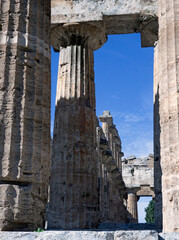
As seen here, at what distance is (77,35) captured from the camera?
660 inches

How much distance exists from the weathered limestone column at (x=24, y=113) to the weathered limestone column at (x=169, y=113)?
289 cm

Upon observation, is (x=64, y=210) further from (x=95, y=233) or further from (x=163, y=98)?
(x=95, y=233)

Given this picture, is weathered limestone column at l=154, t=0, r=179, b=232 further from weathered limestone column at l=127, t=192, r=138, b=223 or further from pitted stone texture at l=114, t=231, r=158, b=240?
weathered limestone column at l=127, t=192, r=138, b=223

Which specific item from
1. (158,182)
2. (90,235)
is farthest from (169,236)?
(158,182)

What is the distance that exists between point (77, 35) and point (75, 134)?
12.9 feet

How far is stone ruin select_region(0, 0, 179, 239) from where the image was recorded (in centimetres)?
794

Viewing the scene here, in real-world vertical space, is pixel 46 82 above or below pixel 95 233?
above

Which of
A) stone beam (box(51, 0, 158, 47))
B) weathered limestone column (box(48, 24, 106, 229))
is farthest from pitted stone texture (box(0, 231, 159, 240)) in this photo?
stone beam (box(51, 0, 158, 47))

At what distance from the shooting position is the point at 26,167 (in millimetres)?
7930

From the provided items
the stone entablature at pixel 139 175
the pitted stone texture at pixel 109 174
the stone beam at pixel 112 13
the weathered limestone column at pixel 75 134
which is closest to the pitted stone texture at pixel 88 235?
the weathered limestone column at pixel 75 134

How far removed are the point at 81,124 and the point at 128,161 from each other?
28.9m

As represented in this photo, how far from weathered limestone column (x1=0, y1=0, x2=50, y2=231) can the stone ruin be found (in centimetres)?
2

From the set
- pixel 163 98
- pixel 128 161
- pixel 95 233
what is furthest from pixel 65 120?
pixel 128 161

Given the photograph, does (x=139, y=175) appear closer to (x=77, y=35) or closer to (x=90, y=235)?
(x=77, y=35)
